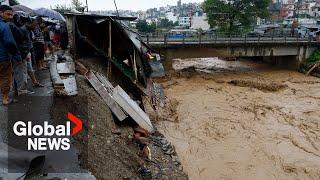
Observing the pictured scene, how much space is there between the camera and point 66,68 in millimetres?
10938

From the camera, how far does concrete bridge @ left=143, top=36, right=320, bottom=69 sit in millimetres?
26359

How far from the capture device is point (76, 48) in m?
12.9

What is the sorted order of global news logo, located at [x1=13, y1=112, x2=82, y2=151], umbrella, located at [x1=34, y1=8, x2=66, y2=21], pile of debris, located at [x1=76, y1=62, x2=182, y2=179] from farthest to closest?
umbrella, located at [x1=34, y1=8, x2=66, y2=21]
pile of debris, located at [x1=76, y1=62, x2=182, y2=179]
global news logo, located at [x1=13, y1=112, x2=82, y2=151]

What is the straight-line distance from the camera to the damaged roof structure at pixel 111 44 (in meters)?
12.6

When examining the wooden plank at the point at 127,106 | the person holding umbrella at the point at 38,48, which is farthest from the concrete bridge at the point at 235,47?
the wooden plank at the point at 127,106

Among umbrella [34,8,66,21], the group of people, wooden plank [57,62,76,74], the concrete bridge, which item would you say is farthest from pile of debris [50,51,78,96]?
the concrete bridge

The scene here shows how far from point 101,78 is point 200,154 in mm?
4106

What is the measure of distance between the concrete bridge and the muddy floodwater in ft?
6.04

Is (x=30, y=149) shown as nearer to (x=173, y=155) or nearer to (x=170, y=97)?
(x=173, y=155)

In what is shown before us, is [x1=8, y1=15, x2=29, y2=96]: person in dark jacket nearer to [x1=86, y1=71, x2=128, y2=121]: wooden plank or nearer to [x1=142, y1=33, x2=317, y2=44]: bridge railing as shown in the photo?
[x1=86, y1=71, x2=128, y2=121]: wooden plank

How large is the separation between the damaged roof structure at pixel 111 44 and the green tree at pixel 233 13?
28793 millimetres

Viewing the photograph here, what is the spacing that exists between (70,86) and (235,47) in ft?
67.7

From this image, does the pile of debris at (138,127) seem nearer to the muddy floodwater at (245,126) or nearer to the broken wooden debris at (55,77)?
the broken wooden debris at (55,77)

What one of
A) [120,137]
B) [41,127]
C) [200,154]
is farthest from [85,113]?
[200,154]
